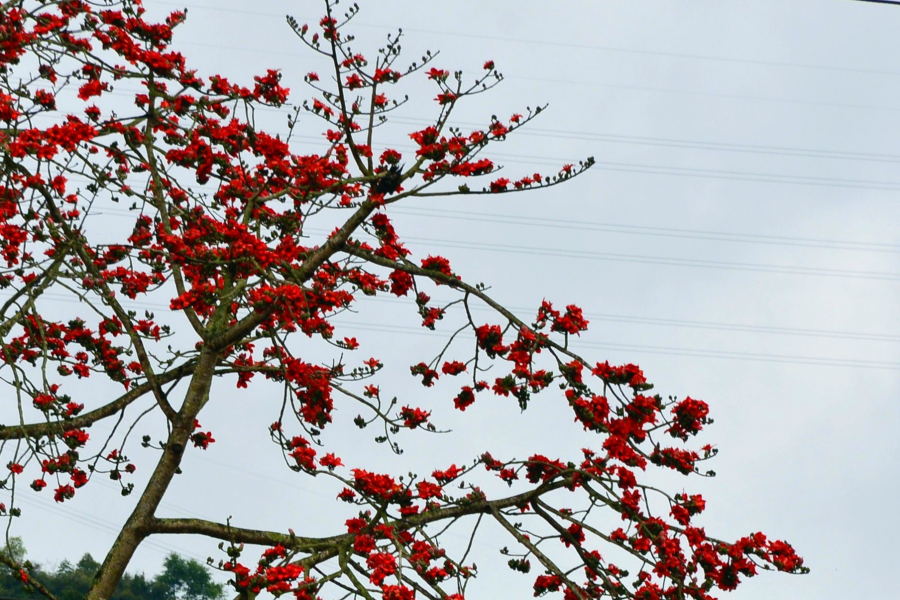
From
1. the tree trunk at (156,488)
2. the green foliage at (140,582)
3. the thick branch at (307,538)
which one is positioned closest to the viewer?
the thick branch at (307,538)

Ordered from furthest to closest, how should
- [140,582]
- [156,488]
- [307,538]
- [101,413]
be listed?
[140,582] → [101,413] → [156,488] → [307,538]

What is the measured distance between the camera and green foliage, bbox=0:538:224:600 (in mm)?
24906

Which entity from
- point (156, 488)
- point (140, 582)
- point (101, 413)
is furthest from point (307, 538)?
point (140, 582)

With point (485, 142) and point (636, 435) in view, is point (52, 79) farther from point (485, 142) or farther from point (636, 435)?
point (636, 435)

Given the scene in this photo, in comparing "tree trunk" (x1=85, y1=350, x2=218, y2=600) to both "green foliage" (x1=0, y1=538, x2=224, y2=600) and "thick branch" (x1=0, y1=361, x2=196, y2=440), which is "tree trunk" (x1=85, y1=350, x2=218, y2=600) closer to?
"thick branch" (x1=0, y1=361, x2=196, y2=440)

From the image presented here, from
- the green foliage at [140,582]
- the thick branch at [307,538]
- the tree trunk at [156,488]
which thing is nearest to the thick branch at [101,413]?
the tree trunk at [156,488]

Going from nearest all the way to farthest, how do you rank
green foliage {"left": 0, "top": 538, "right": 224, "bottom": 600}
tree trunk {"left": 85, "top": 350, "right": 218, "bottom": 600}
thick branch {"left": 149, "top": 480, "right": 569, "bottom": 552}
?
thick branch {"left": 149, "top": 480, "right": 569, "bottom": 552} < tree trunk {"left": 85, "top": 350, "right": 218, "bottom": 600} < green foliage {"left": 0, "top": 538, "right": 224, "bottom": 600}

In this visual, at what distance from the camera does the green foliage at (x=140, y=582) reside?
81.7ft

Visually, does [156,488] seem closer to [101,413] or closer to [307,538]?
[101,413]

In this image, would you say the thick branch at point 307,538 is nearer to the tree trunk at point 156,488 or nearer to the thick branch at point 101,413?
the tree trunk at point 156,488

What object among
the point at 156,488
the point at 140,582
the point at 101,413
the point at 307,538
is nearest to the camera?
the point at 307,538

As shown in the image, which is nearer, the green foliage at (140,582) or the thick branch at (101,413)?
the thick branch at (101,413)

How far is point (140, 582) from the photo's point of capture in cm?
2983

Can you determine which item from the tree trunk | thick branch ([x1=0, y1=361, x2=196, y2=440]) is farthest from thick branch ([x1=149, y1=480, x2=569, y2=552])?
thick branch ([x1=0, y1=361, x2=196, y2=440])
